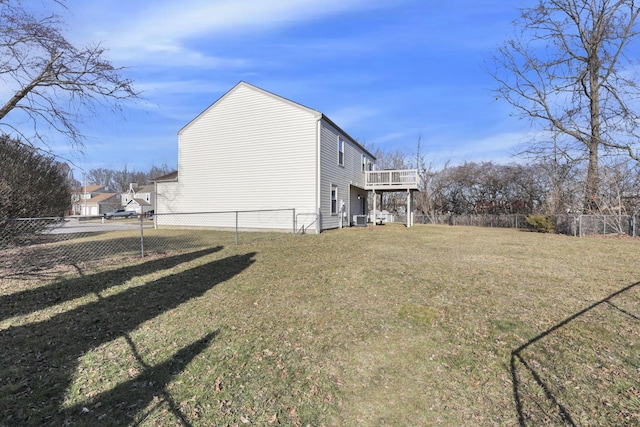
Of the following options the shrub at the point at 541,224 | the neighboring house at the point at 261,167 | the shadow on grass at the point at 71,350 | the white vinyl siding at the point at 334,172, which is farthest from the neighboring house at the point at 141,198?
the shadow on grass at the point at 71,350

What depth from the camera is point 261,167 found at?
16375mm

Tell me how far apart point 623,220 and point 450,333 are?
16.8 meters

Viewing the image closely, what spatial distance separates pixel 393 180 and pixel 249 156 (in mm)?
9070

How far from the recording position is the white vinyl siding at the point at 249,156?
1544 cm

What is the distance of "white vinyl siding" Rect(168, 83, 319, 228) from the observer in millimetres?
15438

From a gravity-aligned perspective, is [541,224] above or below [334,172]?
below

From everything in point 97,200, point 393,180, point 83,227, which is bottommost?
point 83,227

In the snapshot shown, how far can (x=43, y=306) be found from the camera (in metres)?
4.96

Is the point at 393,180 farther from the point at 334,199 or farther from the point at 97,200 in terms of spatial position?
the point at 97,200

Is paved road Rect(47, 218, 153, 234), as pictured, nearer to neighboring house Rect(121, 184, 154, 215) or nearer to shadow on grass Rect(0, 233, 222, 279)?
shadow on grass Rect(0, 233, 222, 279)

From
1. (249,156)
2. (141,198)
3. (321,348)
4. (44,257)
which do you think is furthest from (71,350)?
(141,198)

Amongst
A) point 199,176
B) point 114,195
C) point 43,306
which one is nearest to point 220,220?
point 199,176

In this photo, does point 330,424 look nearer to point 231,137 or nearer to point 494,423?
point 494,423

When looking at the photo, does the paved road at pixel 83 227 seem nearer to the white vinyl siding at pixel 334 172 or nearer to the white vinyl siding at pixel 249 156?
the white vinyl siding at pixel 249 156
